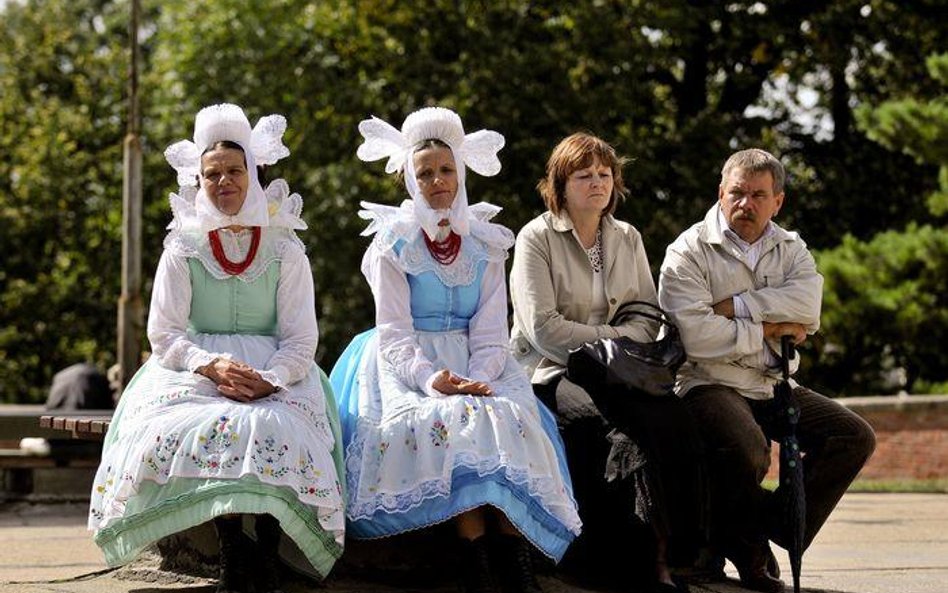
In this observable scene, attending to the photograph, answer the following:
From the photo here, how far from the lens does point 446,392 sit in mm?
6629

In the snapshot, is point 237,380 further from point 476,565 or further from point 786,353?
point 786,353

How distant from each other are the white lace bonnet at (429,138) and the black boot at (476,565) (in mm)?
1345

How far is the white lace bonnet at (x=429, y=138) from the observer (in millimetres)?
7105

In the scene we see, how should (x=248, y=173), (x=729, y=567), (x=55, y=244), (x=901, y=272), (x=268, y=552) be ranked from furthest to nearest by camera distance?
1. (x=55, y=244)
2. (x=901, y=272)
3. (x=729, y=567)
4. (x=248, y=173)
5. (x=268, y=552)

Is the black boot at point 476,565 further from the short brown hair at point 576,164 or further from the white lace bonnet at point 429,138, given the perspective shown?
the short brown hair at point 576,164

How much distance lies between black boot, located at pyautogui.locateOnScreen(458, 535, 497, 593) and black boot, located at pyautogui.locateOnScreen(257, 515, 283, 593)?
2.24 ft

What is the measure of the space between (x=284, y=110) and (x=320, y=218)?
2243 millimetres

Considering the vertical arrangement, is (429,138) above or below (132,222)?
above

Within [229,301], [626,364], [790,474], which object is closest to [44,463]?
[229,301]

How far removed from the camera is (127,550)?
6.22 metres

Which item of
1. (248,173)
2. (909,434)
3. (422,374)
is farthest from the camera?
(909,434)

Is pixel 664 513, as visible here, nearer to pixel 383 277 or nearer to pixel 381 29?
pixel 383 277

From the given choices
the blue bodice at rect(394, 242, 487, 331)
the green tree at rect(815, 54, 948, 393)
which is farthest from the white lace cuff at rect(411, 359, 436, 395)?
the green tree at rect(815, 54, 948, 393)

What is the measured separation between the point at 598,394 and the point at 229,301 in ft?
4.89
